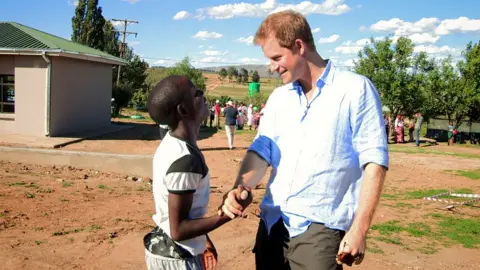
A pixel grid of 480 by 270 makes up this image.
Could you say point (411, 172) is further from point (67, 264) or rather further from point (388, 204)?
point (67, 264)

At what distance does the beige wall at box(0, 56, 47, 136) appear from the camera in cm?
1650

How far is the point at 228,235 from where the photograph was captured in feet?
20.5

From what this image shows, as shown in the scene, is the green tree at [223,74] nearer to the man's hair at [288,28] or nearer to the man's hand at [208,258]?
the man's hand at [208,258]

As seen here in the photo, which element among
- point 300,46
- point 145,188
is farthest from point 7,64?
point 300,46

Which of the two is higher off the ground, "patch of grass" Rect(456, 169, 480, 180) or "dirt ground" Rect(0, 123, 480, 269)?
"dirt ground" Rect(0, 123, 480, 269)

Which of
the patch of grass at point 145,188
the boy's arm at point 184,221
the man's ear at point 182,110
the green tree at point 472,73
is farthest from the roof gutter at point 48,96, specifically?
the green tree at point 472,73

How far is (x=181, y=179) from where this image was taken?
2215mm

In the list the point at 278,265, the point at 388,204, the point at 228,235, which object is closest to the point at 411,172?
the point at 388,204

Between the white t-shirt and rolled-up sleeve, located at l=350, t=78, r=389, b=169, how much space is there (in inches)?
29.7

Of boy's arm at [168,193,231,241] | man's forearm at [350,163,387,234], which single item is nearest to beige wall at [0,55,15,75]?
boy's arm at [168,193,231,241]

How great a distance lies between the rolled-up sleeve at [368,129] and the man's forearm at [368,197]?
0.04 m

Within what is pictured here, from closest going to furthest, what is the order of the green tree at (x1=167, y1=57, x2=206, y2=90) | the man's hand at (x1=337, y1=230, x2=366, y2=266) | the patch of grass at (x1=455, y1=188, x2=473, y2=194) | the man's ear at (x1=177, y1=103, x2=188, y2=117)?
the man's hand at (x1=337, y1=230, x2=366, y2=266) < the man's ear at (x1=177, y1=103, x2=188, y2=117) < the patch of grass at (x1=455, y1=188, x2=473, y2=194) < the green tree at (x1=167, y1=57, x2=206, y2=90)

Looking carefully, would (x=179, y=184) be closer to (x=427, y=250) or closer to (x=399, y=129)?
(x=427, y=250)

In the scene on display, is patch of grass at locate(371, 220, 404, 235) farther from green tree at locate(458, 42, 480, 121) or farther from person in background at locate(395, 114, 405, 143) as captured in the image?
green tree at locate(458, 42, 480, 121)
